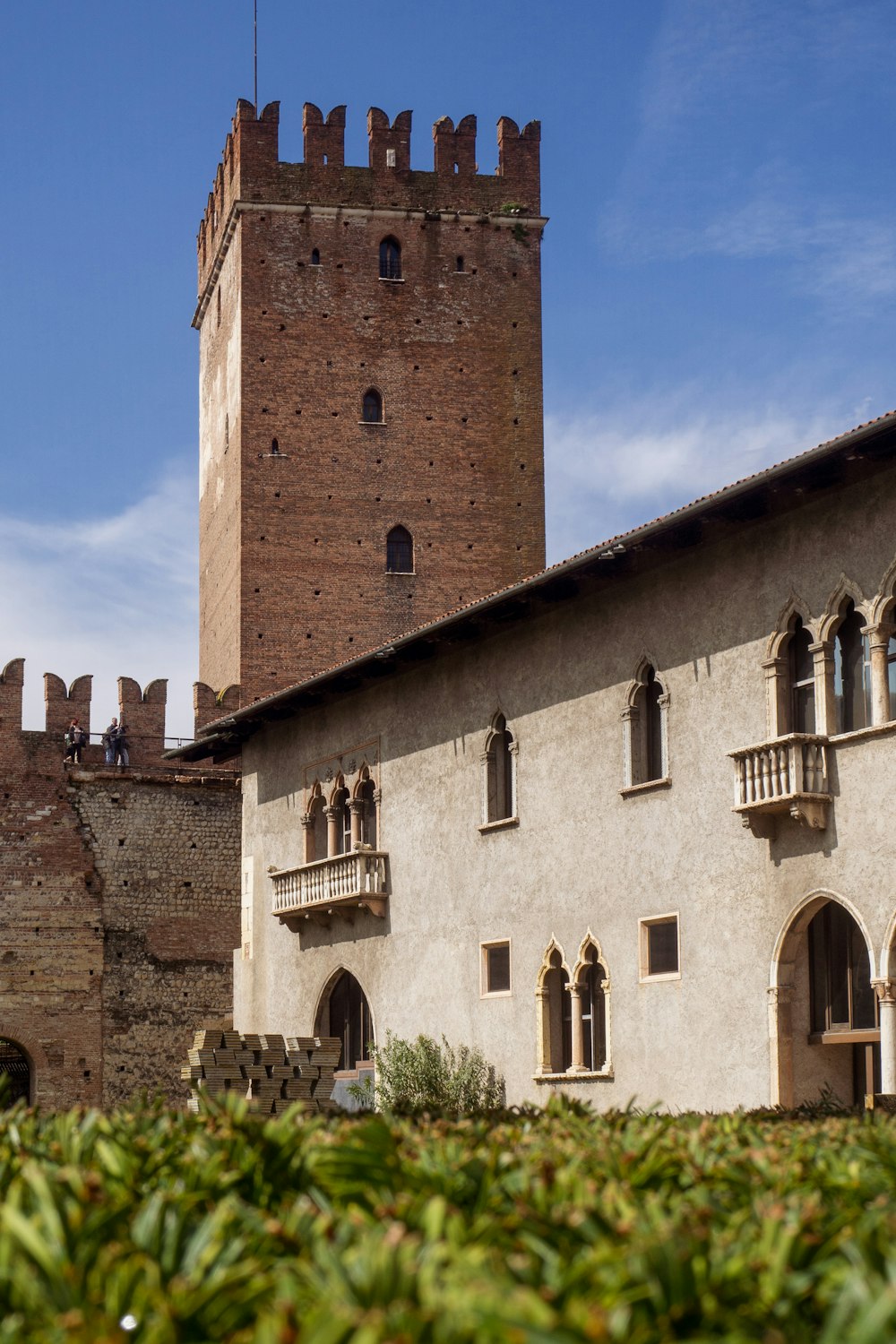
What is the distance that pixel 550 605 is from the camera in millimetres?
20109

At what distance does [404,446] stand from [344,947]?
1397 centimetres

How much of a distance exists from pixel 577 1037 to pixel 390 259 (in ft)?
69.3

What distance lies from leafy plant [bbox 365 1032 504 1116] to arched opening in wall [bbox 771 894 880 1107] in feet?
15.2

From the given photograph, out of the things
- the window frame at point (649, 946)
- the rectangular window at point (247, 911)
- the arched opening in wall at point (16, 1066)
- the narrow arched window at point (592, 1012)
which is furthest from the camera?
the arched opening in wall at point (16, 1066)

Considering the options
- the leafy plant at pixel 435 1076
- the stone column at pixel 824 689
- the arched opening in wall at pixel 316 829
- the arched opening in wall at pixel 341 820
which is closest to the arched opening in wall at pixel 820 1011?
the stone column at pixel 824 689

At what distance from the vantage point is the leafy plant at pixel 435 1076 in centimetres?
2028

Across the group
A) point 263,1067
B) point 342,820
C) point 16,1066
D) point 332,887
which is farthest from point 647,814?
point 16,1066

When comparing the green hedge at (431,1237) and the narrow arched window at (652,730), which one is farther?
Result: the narrow arched window at (652,730)

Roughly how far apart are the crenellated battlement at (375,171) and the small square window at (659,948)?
71.3ft

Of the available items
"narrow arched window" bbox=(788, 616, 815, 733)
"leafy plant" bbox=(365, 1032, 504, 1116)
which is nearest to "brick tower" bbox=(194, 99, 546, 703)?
"leafy plant" bbox=(365, 1032, 504, 1116)

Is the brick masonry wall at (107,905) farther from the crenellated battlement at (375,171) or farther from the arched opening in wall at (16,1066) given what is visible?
the crenellated battlement at (375,171)

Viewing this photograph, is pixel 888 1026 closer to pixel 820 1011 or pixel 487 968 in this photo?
pixel 820 1011

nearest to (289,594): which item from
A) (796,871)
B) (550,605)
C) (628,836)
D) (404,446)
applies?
(404,446)

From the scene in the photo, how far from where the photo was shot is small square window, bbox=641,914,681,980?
58.0ft
